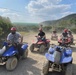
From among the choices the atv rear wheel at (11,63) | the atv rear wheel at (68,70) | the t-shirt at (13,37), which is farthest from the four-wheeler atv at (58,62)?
the t-shirt at (13,37)

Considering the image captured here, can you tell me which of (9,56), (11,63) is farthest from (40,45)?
(11,63)

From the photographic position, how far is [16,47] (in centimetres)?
819

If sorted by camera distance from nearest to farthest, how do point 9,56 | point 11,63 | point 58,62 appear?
point 58,62
point 11,63
point 9,56

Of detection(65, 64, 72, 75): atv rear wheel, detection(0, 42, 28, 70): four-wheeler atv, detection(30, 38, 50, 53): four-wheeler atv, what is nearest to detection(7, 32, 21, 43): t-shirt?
detection(0, 42, 28, 70): four-wheeler atv

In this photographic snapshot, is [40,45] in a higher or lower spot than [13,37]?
lower

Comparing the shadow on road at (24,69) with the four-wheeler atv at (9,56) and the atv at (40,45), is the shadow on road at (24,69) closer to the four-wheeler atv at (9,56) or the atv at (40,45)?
the four-wheeler atv at (9,56)

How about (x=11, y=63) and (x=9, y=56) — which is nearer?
(x=11, y=63)

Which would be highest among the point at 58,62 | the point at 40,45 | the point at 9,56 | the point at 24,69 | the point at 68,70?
the point at 40,45

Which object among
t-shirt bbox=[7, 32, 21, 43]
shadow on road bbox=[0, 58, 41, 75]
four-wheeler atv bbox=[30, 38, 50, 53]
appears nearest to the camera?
shadow on road bbox=[0, 58, 41, 75]

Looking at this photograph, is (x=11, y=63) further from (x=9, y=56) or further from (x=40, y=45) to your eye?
(x=40, y=45)

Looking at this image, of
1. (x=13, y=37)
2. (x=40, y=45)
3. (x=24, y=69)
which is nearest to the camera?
(x=24, y=69)

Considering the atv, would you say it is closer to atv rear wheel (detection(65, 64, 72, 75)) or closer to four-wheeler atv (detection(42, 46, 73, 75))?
four-wheeler atv (detection(42, 46, 73, 75))

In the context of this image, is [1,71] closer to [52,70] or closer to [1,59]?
[1,59]

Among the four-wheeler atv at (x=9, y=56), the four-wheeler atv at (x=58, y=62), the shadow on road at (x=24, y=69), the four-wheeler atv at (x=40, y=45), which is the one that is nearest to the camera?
the four-wheeler atv at (x=58, y=62)
